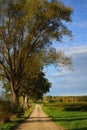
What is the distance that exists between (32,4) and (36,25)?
7.72ft

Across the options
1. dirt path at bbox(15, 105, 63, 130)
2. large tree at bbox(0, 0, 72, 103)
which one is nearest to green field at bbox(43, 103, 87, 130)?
dirt path at bbox(15, 105, 63, 130)

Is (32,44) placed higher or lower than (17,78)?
higher

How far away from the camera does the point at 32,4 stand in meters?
36.7

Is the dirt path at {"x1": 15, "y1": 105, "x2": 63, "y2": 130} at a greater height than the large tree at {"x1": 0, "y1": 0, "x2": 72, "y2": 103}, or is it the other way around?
the large tree at {"x1": 0, "y1": 0, "x2": 72, "y2": 103}

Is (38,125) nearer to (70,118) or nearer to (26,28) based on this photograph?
(70,118)

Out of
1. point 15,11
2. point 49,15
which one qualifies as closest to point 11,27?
point 15,11

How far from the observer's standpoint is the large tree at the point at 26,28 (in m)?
37.2

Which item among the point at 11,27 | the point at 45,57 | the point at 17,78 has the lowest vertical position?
the point at 17,78

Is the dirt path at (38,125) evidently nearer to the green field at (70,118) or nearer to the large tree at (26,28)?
the green field at (70,118)

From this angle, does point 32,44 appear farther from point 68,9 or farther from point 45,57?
point 68,9

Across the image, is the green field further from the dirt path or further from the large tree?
the large tree

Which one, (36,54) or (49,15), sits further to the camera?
(36,54)

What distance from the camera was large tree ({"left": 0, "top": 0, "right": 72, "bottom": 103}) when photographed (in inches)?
1467

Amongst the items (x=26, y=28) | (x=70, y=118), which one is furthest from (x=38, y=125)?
(x=26, y=28)
